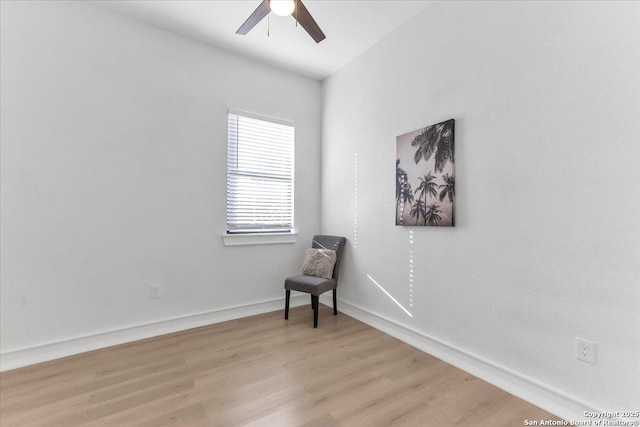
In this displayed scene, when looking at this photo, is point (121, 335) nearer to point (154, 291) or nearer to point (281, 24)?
point (154, 291)

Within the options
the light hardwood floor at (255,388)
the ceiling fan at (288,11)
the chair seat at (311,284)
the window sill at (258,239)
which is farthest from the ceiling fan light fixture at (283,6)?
the light hardwood floor at (255,388)

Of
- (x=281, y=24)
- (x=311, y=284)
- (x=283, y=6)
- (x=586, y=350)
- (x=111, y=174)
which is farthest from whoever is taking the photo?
(x=311, y=284)

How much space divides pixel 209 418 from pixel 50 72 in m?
2.94

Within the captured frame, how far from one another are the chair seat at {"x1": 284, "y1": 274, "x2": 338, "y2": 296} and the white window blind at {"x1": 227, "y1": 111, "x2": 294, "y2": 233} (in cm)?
79

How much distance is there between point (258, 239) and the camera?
11.5 ft

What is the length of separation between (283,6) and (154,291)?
2699 millimetres

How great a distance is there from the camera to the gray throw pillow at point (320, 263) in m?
3.35

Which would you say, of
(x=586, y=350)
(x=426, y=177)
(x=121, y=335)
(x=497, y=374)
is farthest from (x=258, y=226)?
(x=586, y=350)

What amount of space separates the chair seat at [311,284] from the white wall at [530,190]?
63 centimetres

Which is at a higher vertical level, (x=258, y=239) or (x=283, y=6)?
(x=283, y=6)

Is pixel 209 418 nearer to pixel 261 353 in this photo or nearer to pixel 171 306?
pixel 261 353

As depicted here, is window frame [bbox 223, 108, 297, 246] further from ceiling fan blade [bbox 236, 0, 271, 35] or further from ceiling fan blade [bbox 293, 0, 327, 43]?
ceiling fan blade [bbox 293, 0, 327, 43]

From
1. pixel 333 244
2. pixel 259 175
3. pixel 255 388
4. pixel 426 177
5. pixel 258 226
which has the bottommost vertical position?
pixel 255 388

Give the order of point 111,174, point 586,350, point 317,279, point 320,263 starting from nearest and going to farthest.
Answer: point 586,350 < point 111,174 < point 317,279 < point 320,263
